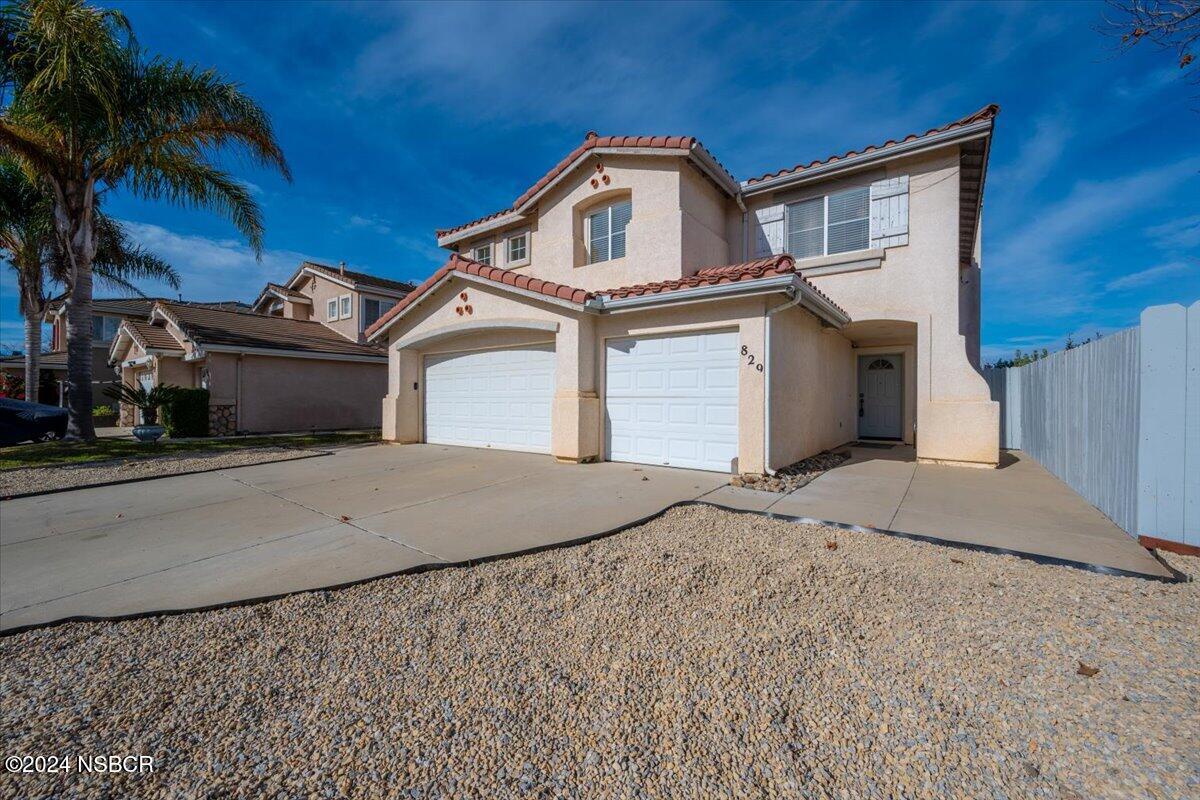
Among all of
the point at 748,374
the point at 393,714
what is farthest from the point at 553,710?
the point at 748,374

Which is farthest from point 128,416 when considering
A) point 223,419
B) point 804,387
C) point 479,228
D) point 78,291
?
point 804,387

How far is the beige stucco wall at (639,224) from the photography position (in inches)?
393

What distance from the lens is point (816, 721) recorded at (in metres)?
2.24

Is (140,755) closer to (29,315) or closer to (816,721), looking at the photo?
(816,721)

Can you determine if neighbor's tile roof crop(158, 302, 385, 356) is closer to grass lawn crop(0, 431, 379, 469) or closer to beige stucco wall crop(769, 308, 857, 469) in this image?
grass lawn crop(0, 431, 379, 469)

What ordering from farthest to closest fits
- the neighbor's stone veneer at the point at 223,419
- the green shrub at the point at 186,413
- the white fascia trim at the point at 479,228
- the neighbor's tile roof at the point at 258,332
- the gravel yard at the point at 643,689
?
the neighbor's tile roof at the point at 258,332
the neighbor's stone veneer at the point at 223,419
the green shrub at the point at 186,413
the white fascia trim at the point at 479,228
the gravel yard at the point at 643,689

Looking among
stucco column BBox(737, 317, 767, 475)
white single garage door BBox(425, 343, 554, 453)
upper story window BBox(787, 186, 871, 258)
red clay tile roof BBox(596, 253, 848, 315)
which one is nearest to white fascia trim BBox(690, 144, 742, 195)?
upper story window BBox(787, 186, 871, 258)

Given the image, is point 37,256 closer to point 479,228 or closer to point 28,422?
point 28,422

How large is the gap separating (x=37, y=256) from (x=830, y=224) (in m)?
25.2

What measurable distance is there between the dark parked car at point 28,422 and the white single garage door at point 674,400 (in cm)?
1476

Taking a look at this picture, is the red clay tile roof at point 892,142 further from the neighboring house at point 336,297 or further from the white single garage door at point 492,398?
the neighboring house at point 336,297

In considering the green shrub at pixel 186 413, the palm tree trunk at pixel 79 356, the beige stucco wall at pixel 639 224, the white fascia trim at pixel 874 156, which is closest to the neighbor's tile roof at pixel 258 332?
the green shrub at pixel 186 413

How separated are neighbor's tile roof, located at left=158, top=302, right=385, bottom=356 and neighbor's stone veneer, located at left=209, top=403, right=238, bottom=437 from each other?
2.03 metres

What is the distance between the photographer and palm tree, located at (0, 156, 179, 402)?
1463cm
